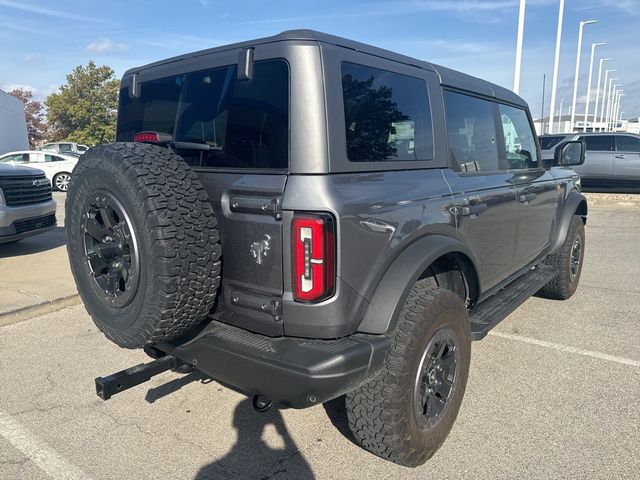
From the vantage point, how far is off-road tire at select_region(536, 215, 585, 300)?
4988 mm

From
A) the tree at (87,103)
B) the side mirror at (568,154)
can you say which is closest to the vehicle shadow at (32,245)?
the side mirror at (568,154)

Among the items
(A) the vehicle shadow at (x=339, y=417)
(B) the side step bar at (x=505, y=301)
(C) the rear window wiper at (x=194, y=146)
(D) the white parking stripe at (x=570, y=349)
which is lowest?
(A) the vehicle shadow at (x=339, y=417)

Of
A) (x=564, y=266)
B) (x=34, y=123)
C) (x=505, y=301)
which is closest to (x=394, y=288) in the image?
(x=505, y=301)

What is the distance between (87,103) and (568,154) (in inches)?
1571

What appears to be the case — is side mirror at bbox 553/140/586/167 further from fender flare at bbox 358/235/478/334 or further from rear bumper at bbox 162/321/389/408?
rear bumper at bbox 162/321/389/408

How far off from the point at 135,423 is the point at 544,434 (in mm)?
→ 2366

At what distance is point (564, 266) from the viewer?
16.4ft

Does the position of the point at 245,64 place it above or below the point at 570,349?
above

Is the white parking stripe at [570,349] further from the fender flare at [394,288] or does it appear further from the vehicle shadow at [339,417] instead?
the fender flare at [394,288]

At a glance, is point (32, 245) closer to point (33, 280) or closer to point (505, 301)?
point (33, 280)

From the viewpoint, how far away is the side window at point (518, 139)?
3.97m

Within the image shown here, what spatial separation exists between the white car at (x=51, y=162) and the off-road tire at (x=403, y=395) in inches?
666

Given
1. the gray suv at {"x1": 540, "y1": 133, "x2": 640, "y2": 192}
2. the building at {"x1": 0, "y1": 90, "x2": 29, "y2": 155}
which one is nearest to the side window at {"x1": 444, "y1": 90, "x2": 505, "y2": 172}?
the gray suv at {"x1": 540, "y1": 133, "x2": 640, "y2": 192}

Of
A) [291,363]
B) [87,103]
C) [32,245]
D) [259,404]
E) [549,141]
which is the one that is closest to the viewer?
[291,363]
